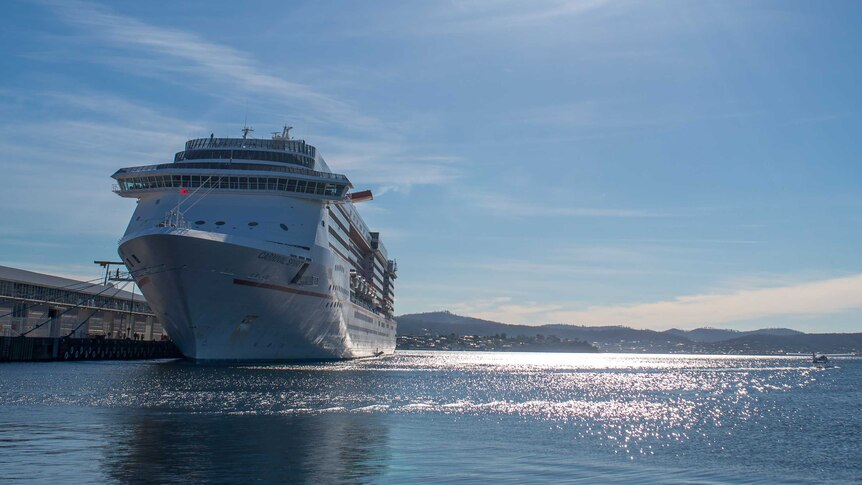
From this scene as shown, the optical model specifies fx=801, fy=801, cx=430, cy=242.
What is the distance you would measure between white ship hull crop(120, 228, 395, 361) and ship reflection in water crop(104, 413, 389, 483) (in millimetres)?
21303

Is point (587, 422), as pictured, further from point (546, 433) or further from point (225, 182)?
point (225, 182)

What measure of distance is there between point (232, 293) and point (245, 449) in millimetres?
29985

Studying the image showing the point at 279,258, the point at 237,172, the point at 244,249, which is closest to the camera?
the point at 244,249

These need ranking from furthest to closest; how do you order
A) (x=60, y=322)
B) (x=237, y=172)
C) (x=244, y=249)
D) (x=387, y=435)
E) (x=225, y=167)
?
(x=60, y=322) → (x=225, y=167) → (x=237, y=172) → (x=244, y=249) → (x=387, y=435)

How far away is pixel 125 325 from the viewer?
93938mm

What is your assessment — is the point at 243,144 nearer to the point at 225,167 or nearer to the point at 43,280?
the point at 225,167

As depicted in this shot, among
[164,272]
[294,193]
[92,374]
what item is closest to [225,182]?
[294,193]

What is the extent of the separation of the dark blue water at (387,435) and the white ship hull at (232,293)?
6556 mm

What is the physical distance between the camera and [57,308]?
75.4m

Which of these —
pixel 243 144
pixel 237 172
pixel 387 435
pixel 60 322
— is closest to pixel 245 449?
pixel 387 435

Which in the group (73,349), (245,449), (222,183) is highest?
(222,183)

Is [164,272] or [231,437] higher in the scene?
[164,272]

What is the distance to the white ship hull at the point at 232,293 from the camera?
1871 inches

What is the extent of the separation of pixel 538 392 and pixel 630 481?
3055 cm
